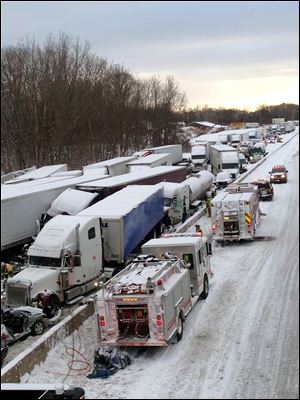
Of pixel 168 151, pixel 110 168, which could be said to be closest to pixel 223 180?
pixel 110 168

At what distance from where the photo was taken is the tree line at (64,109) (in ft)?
181

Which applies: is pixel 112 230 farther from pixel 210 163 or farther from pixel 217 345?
pixel 210 163

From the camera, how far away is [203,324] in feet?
49.6

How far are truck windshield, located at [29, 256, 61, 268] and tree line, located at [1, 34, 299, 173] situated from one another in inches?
1083

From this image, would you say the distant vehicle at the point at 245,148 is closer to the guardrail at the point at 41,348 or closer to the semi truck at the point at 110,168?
the semi truck at the point at 110,168

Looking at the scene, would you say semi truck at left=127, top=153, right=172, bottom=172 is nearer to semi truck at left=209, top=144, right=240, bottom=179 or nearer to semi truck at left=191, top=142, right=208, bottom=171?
semi truck at left=209, top=144, right=240, bottom=179

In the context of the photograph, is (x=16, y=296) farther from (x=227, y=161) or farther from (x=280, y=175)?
(x=227, y=161)

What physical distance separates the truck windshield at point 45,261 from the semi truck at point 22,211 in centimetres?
444

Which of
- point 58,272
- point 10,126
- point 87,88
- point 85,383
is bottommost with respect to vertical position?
point 85,383

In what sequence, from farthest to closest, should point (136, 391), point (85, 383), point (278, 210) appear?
1. point (278, 210)
2. point (85, 383)
3. point (136, 391)

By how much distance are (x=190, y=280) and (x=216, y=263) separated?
569 centimetres

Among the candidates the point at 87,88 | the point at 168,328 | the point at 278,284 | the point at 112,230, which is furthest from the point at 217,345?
the point at 87,88

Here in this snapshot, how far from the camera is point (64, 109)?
60125mm

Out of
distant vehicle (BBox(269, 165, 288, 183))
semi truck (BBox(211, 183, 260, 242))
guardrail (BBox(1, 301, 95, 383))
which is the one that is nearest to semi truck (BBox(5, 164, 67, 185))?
semi truck (BBox(211, 183, 260, 242))
